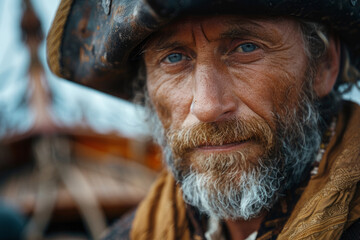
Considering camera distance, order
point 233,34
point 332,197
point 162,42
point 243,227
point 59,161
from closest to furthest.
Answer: point 332,197, point 233,34, point 162,42, point 243,227, point 59,161

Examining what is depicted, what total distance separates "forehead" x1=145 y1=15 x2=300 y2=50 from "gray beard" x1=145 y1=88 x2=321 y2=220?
12.6 inches

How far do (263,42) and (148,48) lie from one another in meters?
0.51

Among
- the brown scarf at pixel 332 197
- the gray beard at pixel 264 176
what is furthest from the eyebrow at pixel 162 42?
the brown scarf at pixel 332 197

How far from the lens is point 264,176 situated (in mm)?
1581

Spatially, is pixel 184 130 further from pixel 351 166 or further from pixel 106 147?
pixel 106 147

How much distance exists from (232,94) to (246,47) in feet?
0.71

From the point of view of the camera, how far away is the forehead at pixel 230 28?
57.9 inches

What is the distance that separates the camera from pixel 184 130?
5.29 ft

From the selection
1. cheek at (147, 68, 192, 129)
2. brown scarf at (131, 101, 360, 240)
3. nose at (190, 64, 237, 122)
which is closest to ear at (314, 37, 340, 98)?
brown scarf at (131, 101, 360, 240)

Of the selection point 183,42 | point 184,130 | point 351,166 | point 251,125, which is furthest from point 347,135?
point 183,42

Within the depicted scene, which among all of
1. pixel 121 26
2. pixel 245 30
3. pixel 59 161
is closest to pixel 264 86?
pixel 245 30

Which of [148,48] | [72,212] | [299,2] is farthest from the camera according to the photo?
[72,212]

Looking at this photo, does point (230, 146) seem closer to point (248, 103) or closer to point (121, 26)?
point (248, 103)

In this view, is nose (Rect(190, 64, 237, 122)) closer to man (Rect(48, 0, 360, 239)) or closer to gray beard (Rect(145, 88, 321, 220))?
man (Rect(48, 0, 360, 239))
